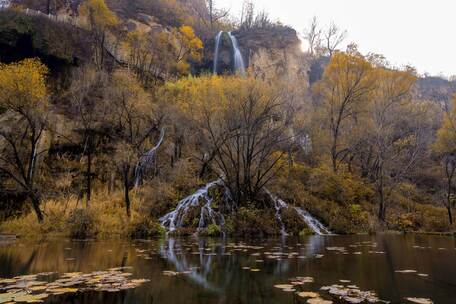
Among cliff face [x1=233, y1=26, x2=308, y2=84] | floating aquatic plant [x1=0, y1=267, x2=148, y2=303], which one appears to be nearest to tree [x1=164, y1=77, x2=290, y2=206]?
floating aquatic plant [x1=0, y1=267, x2=148, y2=303]

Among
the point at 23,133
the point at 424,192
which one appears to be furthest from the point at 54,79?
the point at 424,192

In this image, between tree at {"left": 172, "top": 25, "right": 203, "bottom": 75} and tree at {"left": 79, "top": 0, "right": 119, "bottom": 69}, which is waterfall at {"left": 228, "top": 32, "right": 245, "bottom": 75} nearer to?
tree at {"left": 172, "top": 25, "right": 203, "bottom": 75}

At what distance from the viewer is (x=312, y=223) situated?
63.8 feet

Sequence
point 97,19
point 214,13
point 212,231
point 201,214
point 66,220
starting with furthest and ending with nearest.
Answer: point 214,13, point 97,19, point 201,214, point 212,231, point 66,220

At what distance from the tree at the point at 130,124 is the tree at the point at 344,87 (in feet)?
45.6

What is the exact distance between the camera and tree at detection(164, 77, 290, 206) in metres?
18.4

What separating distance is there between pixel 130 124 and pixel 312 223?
11.1 m

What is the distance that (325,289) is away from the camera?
5078 mm

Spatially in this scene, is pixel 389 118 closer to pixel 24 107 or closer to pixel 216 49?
pixel 216 49

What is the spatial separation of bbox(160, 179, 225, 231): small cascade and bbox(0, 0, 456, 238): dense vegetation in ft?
1.76

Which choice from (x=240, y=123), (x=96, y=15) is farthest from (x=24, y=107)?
(x=96, y=15)

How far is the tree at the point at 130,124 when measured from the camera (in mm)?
17938

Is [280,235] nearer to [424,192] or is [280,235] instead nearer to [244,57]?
[424,192]

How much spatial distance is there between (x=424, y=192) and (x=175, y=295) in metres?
32.0
